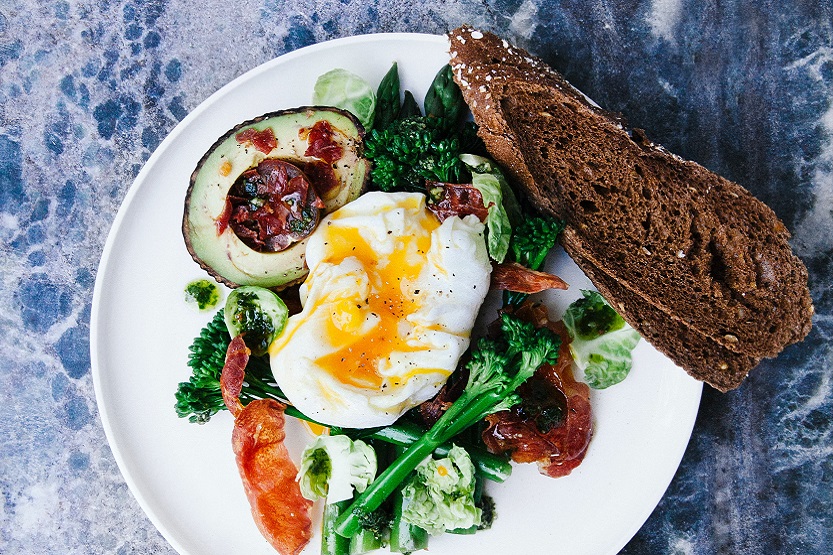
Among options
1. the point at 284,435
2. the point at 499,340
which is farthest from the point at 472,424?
the point at 284,435

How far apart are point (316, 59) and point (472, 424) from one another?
208cm

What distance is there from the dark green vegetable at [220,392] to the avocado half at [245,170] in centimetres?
40

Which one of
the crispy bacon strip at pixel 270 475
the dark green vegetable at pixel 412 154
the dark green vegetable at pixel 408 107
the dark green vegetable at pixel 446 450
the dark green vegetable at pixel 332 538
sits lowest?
the dark green vegetable at pixel 332 538

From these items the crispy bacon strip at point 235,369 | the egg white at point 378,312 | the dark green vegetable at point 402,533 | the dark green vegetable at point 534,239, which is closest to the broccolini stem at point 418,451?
the dark green vegetable at point 402,533

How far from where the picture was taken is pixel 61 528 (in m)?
4.20

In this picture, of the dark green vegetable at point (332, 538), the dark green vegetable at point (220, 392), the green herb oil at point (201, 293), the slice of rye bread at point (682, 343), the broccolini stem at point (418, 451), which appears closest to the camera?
the slice of rye bread at point (682, 343)

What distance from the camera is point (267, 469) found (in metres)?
3.66

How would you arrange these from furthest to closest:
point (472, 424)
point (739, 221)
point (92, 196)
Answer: point (92, 196)
point (472, 424)
point (739, 221)

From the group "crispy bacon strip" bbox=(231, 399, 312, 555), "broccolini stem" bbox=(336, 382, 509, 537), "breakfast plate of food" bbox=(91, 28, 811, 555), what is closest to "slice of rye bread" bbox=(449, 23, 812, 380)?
"breakfast plate of food" bbox=(91, 28, 811, 555)

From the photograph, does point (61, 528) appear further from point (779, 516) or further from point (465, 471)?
point (779, 516)

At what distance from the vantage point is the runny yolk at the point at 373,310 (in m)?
3.29

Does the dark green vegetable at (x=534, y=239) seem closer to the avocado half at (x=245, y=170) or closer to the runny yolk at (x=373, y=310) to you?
the runny yolk at (x=373, y=310)

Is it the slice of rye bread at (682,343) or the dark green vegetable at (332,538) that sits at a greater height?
the slice of rye bread at (682,343)

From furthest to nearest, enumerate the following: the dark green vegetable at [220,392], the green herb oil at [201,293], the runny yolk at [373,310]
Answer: the green herb oil at [201,293]
the dark green vegetable at [220,392]
the runny yolk at [373,310]
